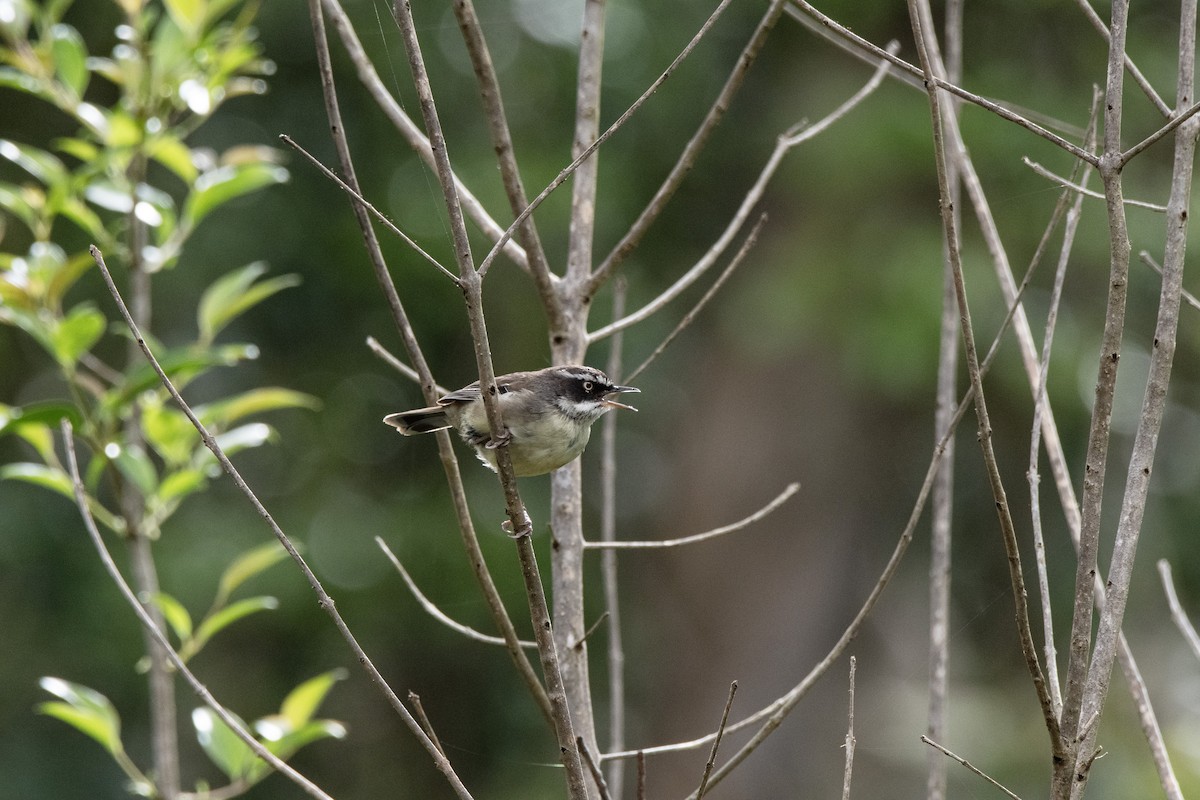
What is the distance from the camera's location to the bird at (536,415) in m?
3.55

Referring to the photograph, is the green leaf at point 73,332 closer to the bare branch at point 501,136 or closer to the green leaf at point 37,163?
the green leaf at point 37,163

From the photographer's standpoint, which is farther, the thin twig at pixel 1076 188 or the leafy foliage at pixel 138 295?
the leafy foliage at pixel 138 295

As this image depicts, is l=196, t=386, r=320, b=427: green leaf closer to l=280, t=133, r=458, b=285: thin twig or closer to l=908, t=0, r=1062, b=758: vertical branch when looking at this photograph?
l=280, t=133, r=458, b=285: thin twig

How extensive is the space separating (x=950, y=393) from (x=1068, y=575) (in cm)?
919

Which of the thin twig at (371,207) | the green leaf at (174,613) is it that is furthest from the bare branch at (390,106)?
the green leaf at (174,613)

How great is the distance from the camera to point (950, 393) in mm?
3094

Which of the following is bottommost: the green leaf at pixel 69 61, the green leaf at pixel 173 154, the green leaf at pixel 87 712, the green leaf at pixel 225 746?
the green leaf at pixel 225 746

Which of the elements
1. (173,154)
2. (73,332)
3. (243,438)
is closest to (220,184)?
(173,154)

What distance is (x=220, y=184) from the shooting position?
12.5 ft

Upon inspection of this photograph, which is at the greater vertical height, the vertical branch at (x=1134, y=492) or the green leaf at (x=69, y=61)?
the green leaf at (x=69, y=61)

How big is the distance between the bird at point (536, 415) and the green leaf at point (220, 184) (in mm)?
919

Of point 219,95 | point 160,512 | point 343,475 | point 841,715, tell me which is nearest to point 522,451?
point 160,512

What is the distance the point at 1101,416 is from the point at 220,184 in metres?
2.82

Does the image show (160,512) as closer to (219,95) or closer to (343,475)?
(219,95)
